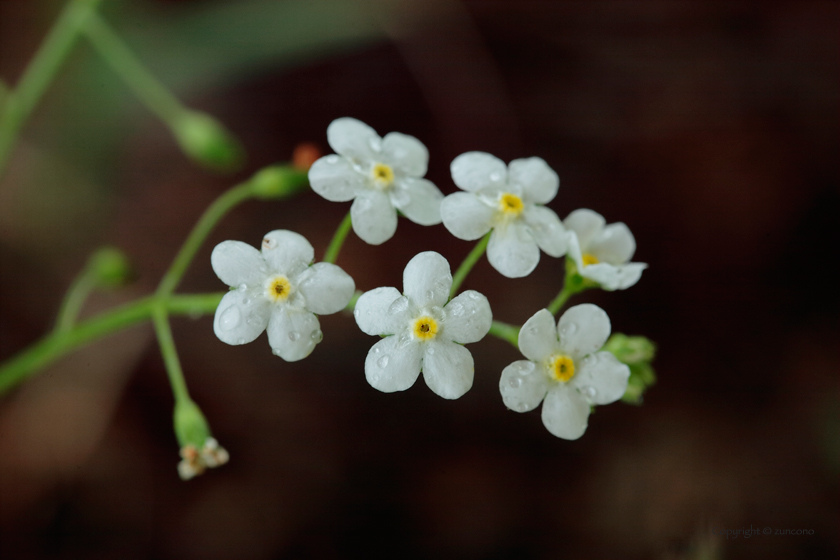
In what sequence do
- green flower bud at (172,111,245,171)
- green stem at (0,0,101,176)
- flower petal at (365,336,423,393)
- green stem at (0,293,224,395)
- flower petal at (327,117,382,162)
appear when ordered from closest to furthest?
flower petal at (365,336,423,393), flower petal at (327,117,382,162), green stem at (0,293,224,395), green stem at (0,0,101,176), green flower bud at (172,111,245,171)

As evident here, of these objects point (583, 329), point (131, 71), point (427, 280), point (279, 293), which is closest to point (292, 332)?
point (279, 293)

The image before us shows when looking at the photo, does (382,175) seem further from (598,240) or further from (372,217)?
(598,240)

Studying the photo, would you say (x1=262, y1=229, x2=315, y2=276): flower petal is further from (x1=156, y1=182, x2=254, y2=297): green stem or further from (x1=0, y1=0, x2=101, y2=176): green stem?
Result: (x1=0, y1=0, x2=101, y2=176): green stem

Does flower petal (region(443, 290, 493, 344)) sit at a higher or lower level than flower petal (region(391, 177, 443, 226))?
lower

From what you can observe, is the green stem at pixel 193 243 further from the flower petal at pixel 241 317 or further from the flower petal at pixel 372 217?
the flower petal at pixel 372 217

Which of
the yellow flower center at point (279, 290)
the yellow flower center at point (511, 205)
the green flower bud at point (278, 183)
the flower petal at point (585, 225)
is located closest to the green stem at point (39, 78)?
the green flower bud at point (278, 183)

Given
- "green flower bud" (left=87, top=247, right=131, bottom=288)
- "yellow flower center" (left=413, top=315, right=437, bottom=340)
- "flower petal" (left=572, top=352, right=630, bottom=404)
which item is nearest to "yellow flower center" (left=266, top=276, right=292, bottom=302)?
"yellow flower center" (left=413, top=315, right=437, bottom=340)

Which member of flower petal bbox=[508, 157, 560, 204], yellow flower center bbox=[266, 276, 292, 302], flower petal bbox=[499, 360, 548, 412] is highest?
flower petal bbox=[508, 157, 560, 204]
